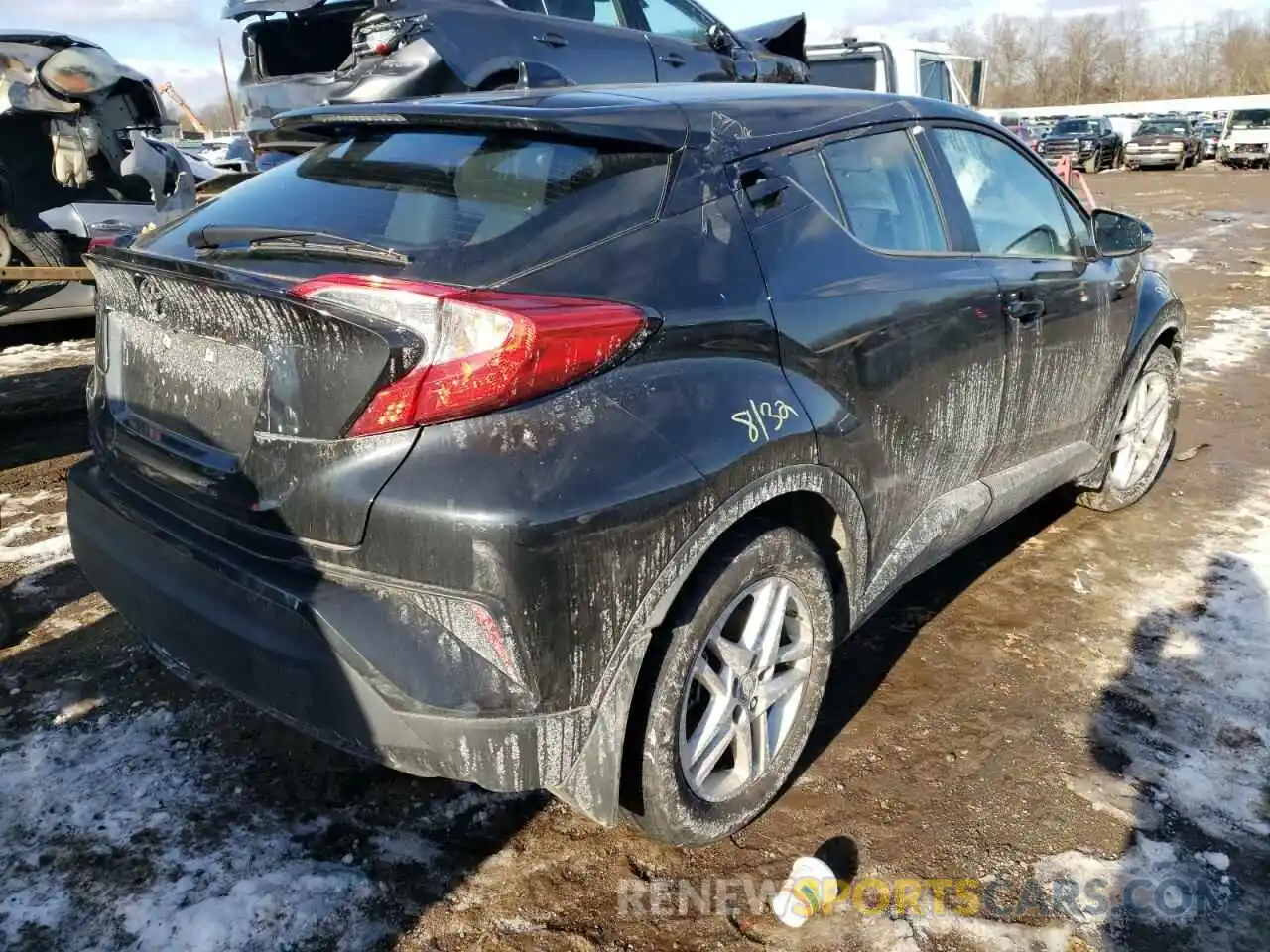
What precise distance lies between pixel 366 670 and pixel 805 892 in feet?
3.75

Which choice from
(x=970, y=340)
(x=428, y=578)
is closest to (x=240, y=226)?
(x=428, y=578)

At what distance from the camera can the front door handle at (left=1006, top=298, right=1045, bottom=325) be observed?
3.14m

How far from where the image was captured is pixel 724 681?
2299mm

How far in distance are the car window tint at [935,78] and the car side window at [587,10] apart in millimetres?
6090

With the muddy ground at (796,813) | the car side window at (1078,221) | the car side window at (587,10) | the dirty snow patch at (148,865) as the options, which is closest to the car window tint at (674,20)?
the car side window at (587,10)

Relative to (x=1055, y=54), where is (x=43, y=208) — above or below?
below

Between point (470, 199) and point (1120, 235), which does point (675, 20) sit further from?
point (470, 199)

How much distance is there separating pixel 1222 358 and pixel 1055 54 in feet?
301

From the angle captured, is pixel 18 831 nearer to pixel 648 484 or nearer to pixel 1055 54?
pixel 648 484

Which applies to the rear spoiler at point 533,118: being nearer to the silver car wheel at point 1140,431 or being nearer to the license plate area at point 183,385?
the license plate area at point 183,385

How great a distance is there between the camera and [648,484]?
1.94 meters

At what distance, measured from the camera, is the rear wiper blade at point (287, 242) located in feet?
6.51

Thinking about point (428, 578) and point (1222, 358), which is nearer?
point (428, 578)

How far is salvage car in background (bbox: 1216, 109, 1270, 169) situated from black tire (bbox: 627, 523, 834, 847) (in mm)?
37145
